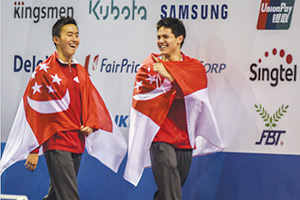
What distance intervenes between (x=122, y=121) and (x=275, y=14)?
1.58 m

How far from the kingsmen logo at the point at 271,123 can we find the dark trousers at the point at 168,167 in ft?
2.29

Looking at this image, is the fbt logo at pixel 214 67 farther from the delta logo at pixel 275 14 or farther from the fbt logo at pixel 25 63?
the fbt logo at pixel 25 63

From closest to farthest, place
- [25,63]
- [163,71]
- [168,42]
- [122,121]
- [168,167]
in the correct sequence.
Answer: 1. [168,167]
2. [163,71]
3. [168,42]
4. [122,121]
5. [25,63]

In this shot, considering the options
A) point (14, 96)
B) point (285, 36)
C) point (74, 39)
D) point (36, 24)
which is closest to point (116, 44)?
point (74, 39)

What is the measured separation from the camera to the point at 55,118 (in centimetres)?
429

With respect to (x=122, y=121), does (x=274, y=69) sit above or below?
above

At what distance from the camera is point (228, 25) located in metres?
4.43

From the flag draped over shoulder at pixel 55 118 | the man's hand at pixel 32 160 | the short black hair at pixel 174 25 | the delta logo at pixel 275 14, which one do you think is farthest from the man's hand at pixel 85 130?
the delta logo at pixel 275 14

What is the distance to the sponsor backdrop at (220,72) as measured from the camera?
4367 mm

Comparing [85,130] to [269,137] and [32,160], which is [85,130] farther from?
[269,137]

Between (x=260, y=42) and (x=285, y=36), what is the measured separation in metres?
0.21

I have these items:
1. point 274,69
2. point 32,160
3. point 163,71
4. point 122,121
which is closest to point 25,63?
point 32,160

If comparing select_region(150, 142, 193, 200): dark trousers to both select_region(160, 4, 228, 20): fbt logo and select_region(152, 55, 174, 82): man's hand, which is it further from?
select_region(160, 4, 228, 20): fbt logo

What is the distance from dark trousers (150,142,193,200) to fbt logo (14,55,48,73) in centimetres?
135
